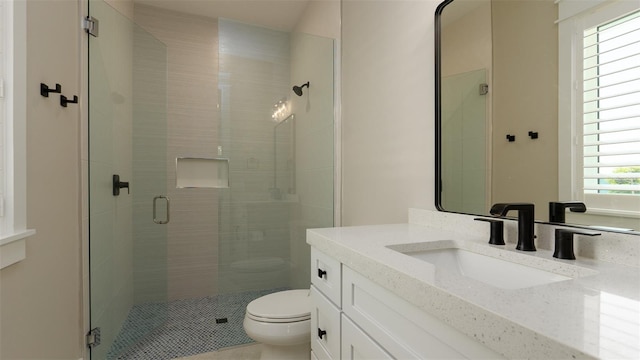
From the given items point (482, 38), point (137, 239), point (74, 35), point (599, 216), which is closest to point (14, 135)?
point (74, 35)

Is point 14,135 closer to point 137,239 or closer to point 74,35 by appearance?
point 74,35

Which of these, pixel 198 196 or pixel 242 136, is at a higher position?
pixel 242 136

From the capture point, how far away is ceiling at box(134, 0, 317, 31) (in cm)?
270

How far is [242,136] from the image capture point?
2.15 meters

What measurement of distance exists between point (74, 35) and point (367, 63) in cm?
167

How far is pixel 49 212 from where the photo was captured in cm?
147

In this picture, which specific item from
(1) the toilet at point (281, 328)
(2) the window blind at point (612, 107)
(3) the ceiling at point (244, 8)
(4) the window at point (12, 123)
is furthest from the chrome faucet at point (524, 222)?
(3) the ceiling at point (244, 8)

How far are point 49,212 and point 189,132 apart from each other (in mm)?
1474

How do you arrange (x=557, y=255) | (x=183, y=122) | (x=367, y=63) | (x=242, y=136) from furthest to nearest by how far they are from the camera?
(x=183, y=122)
(x=242, y=136)
(x=367, y=63)
(x=557, y=255)

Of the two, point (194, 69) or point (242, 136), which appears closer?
point (242, 136)

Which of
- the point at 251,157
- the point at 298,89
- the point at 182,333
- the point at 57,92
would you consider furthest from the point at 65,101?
the point at 182,333

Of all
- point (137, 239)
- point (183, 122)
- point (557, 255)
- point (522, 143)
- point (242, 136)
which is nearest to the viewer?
point (557, 255)

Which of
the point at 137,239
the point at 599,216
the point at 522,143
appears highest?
the point at 522,143

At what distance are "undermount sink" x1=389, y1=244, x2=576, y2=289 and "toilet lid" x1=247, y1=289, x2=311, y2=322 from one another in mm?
831
